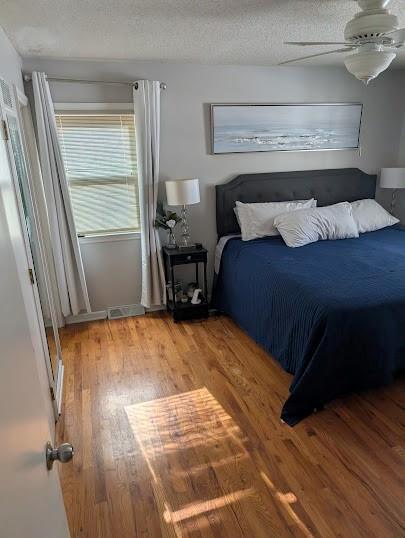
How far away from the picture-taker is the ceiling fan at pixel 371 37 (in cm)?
178

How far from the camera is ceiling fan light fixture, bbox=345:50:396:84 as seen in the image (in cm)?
192

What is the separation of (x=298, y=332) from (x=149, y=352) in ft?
4.43

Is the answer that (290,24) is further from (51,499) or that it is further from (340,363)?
(51,499)

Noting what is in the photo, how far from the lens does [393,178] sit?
393cm

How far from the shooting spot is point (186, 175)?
362 cm

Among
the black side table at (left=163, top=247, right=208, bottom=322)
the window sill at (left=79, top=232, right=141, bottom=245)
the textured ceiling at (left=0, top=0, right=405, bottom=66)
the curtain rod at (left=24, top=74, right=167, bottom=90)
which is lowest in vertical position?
the black side table at (left=163, top=247, right=208, bottom=322)

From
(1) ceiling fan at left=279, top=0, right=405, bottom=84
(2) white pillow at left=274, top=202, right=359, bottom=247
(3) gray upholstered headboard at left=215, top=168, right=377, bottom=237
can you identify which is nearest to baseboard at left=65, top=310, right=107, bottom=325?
(3) gray upholstered headboard at left=215, top=168, right=377, bottom=237

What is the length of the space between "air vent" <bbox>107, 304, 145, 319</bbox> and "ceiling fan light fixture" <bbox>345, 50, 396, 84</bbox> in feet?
9.28

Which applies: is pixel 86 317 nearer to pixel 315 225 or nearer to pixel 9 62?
pixel 9 62

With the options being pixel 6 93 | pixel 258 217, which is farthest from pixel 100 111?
pixel 258 217

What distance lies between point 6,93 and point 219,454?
95.3 inches

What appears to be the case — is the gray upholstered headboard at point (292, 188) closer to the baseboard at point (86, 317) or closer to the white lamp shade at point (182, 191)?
the white lamp shade at point (182, 191)

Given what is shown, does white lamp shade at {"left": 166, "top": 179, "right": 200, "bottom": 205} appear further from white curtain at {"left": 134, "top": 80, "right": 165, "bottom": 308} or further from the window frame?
the window frame

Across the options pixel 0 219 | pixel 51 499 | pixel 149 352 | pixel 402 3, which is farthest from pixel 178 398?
pixel 402 3
